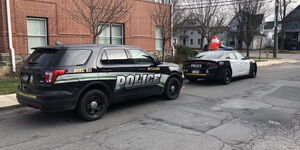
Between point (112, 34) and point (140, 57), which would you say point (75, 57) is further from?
point (112, 34)

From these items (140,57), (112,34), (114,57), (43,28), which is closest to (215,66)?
(140,57)

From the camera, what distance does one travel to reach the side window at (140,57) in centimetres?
673

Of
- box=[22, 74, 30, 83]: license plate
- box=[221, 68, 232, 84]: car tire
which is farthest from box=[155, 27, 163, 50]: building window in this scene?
box=[22, 74, 30, 83]: license plate

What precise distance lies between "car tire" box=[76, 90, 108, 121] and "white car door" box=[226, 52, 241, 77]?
7089 millimetres

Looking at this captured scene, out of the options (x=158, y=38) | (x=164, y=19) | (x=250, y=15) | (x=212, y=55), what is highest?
(x=250, y=15)

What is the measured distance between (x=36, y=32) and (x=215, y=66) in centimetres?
888

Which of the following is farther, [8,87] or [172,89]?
[8,87]

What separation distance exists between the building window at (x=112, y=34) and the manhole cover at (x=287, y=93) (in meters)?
9.92

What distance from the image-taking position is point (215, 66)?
10.4 meters

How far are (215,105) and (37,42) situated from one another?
9706 millimetres

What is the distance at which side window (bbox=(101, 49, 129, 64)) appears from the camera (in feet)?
19.7

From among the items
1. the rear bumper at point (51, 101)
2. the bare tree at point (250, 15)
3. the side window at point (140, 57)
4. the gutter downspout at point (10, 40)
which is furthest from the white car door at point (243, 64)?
the bare tree at point (250, 15)

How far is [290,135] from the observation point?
4820 millimetres

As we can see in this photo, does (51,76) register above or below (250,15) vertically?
below
